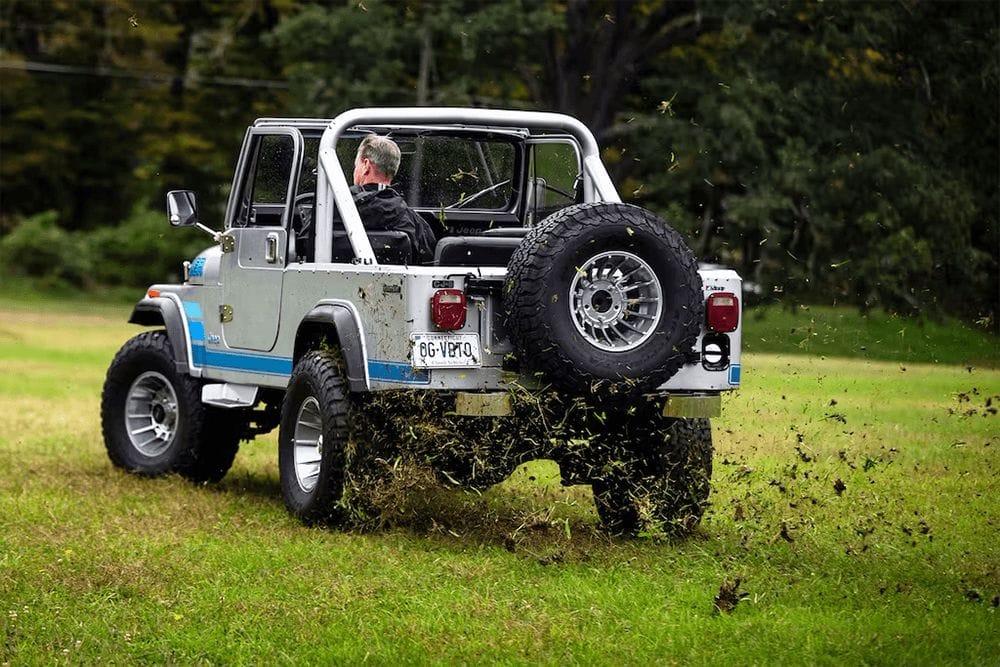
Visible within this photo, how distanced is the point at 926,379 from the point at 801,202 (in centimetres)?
A: 1536

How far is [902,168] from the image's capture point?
32.9 metres

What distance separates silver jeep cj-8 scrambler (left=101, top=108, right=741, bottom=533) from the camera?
8523 mm

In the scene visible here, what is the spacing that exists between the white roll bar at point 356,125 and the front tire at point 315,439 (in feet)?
2.11

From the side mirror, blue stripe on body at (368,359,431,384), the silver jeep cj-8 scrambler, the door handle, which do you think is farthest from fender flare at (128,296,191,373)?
blue stripe on body at (368,359,431,384)

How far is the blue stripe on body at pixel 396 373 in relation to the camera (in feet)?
28.2

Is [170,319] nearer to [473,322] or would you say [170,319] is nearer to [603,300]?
[473,322]

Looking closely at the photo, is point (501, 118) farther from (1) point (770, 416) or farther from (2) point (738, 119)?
(2) point (738, 119)

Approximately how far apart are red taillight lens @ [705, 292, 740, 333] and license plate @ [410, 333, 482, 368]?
47.5 inches

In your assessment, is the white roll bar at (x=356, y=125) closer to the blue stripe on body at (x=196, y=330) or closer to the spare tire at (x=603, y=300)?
→ the spare tire at (x=603, y=300)

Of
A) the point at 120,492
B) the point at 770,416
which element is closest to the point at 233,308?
the point at 120,492


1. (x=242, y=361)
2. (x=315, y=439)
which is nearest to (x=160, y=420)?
(x=242, y=361)

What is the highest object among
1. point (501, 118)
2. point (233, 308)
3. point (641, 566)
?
point (501, 118)

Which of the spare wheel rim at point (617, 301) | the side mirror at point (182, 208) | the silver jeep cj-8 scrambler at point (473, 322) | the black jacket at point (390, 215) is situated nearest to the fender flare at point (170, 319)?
the silver jeep cj-8 scrambler at point (473, 322)

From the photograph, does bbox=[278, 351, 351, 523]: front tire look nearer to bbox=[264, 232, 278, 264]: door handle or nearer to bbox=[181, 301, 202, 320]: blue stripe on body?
bbox=[264, 232, 278, 264]: door handle
